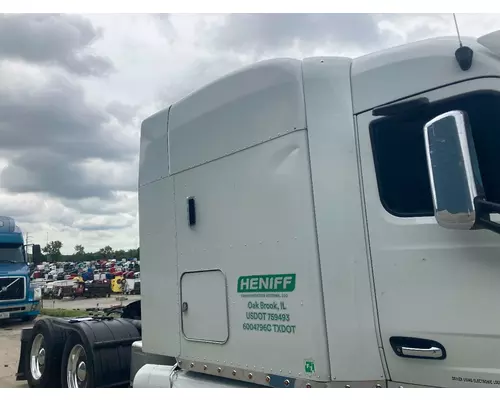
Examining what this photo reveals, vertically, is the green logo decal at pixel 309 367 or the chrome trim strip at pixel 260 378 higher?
the green logo decal at pixel 309 367

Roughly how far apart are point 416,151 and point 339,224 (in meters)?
0.61

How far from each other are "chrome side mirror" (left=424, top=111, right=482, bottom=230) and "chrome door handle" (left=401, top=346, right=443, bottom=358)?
2.33 ft

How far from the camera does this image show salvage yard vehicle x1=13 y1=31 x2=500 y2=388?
2.53 m

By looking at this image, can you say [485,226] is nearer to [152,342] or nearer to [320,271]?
[320,271]

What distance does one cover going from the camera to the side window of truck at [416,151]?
2.58 meters

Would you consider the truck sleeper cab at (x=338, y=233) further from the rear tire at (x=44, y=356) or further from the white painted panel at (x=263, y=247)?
the rear tire at (x=44, y=356)

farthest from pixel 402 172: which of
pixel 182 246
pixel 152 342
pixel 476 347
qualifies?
pixel 152 342

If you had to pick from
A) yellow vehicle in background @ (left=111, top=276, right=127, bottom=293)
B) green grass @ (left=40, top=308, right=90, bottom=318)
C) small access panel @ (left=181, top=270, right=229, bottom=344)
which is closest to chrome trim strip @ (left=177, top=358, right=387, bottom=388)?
small access panel @ (left=181, top=270, right=229, bottom=344)

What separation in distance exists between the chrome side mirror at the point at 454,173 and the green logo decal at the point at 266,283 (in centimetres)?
109

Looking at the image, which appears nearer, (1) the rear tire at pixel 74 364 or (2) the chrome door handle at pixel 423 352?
(2) the chrome door handle at pixel 423 352

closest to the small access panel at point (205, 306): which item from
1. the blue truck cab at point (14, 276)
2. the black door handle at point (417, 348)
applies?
the black door handle at point (417, 348)

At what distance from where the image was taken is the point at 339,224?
293 centimetres

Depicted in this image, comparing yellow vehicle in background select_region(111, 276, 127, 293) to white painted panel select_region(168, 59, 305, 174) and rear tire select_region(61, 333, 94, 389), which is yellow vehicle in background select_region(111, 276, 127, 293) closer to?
rear tire select_region(61, 333, 94, 389)

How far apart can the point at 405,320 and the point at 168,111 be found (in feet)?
8.64
